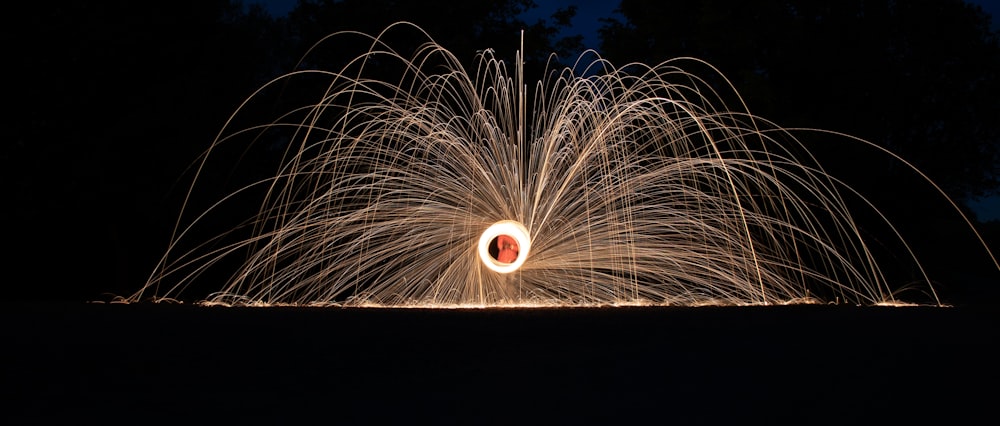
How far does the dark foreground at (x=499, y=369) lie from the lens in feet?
13.0

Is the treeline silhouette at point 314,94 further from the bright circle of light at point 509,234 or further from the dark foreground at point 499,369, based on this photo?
the dark foreground at point 499,369

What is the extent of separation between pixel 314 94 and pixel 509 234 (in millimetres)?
8523

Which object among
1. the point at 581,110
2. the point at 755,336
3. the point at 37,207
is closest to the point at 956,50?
the point at 581,110

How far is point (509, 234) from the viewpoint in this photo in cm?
910

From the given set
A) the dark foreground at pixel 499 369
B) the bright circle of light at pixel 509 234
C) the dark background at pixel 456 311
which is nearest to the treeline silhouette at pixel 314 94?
the dark background at pixel 456 311

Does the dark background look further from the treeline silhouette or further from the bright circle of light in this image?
the bright circle of light

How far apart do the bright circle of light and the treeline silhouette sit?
14.2 feet

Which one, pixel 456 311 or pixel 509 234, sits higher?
pixel 509 234

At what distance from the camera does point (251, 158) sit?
1636cm

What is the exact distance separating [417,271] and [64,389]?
633 centimetres

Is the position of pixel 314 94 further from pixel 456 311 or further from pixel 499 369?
pixel 499 369

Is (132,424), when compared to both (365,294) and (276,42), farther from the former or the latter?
(276,42)

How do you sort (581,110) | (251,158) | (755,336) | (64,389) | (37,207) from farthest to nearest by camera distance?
1. (251,158)
2. (37,207)
3. (581,110)
4. (755,336)
5. (64,389)

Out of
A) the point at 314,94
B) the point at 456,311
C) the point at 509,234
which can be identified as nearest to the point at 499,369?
the point at 456,311
